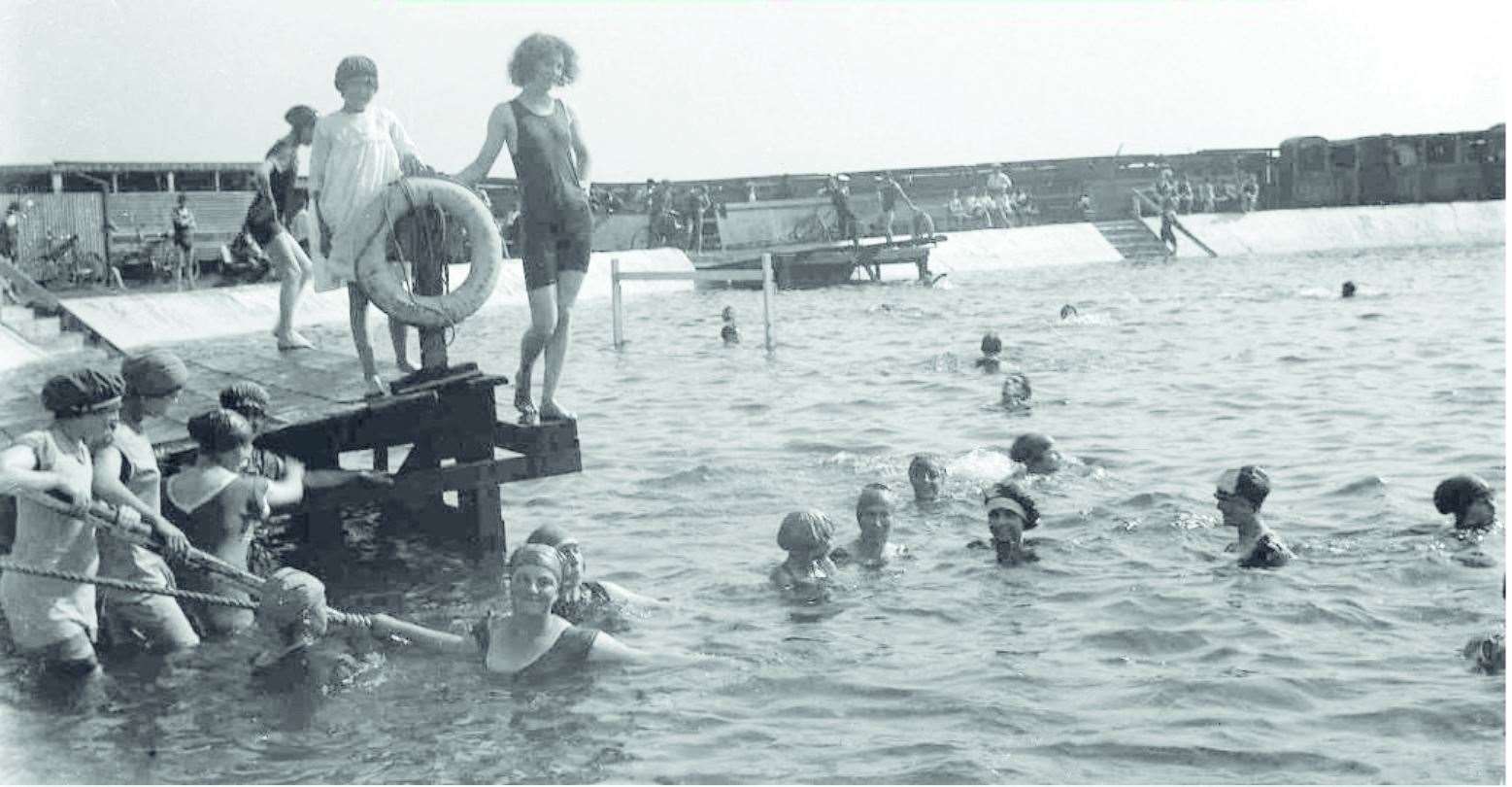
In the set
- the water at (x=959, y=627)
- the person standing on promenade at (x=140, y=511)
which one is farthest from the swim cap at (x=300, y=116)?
the person standing on promenade at (x=140, y=511)

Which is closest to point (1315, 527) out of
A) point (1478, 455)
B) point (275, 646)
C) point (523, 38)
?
point (1478, 455)

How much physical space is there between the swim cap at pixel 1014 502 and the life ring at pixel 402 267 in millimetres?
3310

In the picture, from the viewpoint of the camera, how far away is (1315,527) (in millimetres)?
10742

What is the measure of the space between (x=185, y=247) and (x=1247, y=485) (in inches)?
988

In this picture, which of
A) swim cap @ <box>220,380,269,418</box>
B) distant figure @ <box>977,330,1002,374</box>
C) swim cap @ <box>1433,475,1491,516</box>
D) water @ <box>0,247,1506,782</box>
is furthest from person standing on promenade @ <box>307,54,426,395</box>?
distant figure @ <box>977,330,1002,374</box>

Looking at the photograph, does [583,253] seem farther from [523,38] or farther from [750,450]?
[750,450]

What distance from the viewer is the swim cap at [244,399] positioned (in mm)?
7994

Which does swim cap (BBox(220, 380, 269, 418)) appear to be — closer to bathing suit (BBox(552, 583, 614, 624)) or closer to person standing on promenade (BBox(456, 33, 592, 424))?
person standing on promenade (BBox(456, 33, 592, 424))

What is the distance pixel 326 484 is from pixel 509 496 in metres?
3.83

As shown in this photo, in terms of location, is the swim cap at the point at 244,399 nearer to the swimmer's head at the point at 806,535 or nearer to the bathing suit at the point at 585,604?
the bathing suit at the point at 585,604

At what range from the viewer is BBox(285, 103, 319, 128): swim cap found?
33.9 ft

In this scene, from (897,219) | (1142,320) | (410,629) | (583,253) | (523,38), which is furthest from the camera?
(897,219)

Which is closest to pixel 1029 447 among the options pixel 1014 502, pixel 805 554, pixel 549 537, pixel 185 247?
pixel 1014 502

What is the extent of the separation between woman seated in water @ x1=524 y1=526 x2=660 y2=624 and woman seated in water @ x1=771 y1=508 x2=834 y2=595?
2.60 ft
